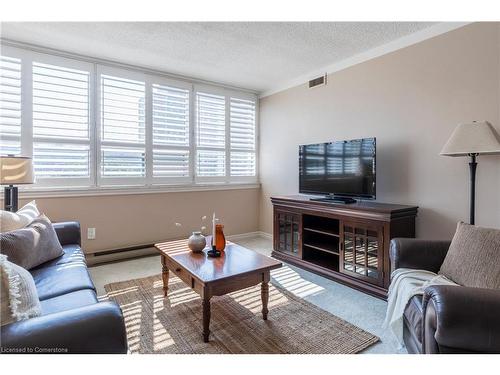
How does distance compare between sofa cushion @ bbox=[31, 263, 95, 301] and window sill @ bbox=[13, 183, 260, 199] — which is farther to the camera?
window sill @ bbox=[13, 183, 260, 199]

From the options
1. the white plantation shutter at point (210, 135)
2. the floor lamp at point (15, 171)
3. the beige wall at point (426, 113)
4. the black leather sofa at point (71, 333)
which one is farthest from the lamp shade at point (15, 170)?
the beige wall at point (426, 113)

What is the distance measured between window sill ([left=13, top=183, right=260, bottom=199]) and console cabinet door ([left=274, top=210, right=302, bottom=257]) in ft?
3.72

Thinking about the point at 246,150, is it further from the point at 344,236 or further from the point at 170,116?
the point at 344,236

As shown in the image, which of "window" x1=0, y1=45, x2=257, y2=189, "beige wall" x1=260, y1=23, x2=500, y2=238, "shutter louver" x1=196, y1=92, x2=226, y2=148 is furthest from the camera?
"shutter louver" x1=196, y1=92, x2=226, y2=148

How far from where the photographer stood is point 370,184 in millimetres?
2850

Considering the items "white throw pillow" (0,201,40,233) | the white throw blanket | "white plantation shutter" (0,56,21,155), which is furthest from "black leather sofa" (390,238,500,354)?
"white plantation shutter" (0,56,21,155)

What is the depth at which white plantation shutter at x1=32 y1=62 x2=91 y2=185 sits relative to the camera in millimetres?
3168

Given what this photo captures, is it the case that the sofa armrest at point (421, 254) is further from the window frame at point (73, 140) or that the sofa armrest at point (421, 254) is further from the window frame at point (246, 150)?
the window frame at point (73, 140)

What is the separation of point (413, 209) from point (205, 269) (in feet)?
6.41

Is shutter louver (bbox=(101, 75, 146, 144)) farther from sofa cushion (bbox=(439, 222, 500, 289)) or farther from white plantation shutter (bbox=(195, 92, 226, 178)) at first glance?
sofa cushion (bbox=(439, 222, 500, 289))
